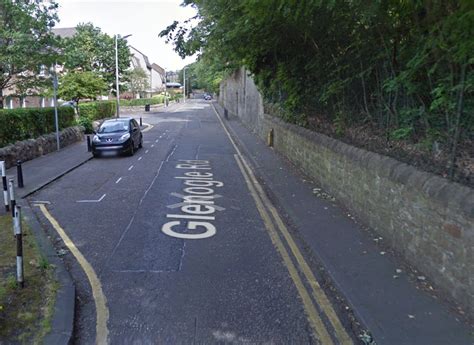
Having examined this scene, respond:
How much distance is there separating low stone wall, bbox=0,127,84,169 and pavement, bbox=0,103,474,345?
403 cm

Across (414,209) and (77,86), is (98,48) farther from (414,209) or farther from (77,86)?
(414,209)

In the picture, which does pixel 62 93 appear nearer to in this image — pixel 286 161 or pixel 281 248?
pixel 286 161

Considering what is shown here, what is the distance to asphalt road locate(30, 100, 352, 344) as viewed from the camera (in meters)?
3.73

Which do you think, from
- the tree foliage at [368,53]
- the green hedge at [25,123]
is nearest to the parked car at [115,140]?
the green hedge at [25,123]

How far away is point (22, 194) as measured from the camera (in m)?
9.00

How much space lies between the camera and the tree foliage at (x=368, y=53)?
4.41 meters

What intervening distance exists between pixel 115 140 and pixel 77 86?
13703 millimetres

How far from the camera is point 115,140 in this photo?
14984 mm

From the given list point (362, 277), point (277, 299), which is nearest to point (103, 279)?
point (277, 299)

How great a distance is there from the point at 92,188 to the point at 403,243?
7.60m

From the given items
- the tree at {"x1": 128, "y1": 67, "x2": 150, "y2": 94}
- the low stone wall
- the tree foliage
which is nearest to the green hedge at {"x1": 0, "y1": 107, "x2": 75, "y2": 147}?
the low stone wall

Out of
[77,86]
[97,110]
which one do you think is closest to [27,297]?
[77,86]

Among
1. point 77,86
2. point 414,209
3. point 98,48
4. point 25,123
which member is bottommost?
point 414,209

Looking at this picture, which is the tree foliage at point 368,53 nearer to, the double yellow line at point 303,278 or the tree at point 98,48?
A: the double yellow line at point 303,278
